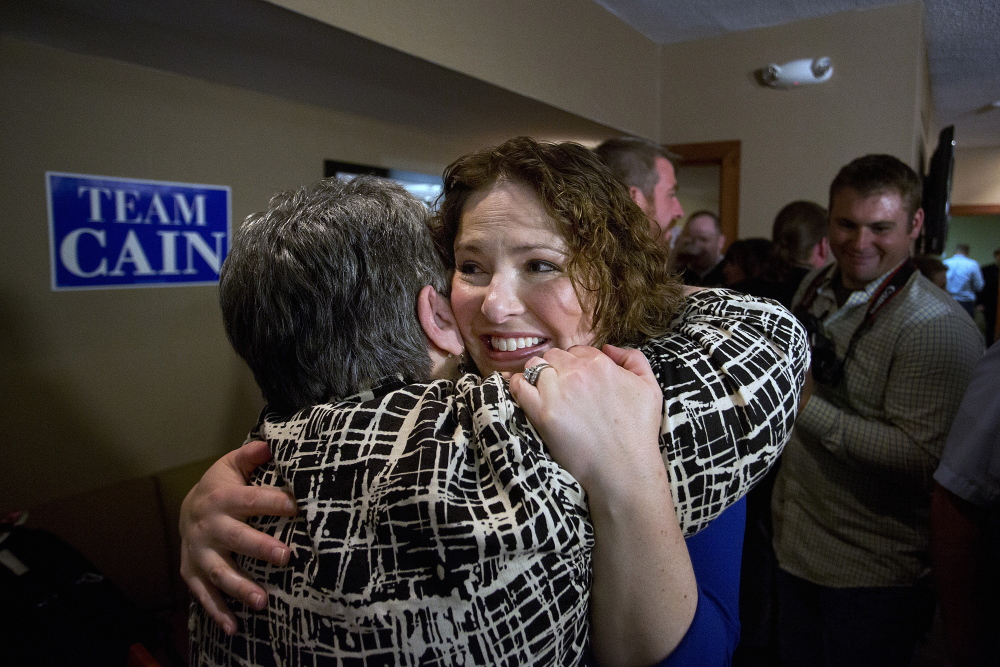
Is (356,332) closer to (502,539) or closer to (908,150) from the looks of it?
(502,539)

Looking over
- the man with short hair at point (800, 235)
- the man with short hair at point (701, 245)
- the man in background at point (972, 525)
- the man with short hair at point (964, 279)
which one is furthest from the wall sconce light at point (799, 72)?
the man with short hair at point (964, 279)

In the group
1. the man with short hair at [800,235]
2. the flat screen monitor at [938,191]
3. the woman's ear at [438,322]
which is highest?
the flat screen monitor at [938,191]

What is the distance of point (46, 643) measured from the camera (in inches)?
71.6

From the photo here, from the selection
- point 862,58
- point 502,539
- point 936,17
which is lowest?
point 502,539

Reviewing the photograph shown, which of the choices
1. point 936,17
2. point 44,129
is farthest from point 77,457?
point 936,17

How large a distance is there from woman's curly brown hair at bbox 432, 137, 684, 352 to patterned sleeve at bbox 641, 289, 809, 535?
126 mm

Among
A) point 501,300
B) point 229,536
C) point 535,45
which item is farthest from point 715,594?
point 535,45

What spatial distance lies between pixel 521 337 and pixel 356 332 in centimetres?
33

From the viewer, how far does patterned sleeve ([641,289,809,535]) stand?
2.60 feet

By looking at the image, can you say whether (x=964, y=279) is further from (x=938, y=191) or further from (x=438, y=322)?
(x=438, y=322)

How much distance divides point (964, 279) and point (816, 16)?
764 centimetres

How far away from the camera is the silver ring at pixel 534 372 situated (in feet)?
2.63

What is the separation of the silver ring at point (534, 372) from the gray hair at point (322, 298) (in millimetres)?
197

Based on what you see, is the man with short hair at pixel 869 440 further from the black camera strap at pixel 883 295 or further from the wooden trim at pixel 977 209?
the wooden trim at pixel 977 209
